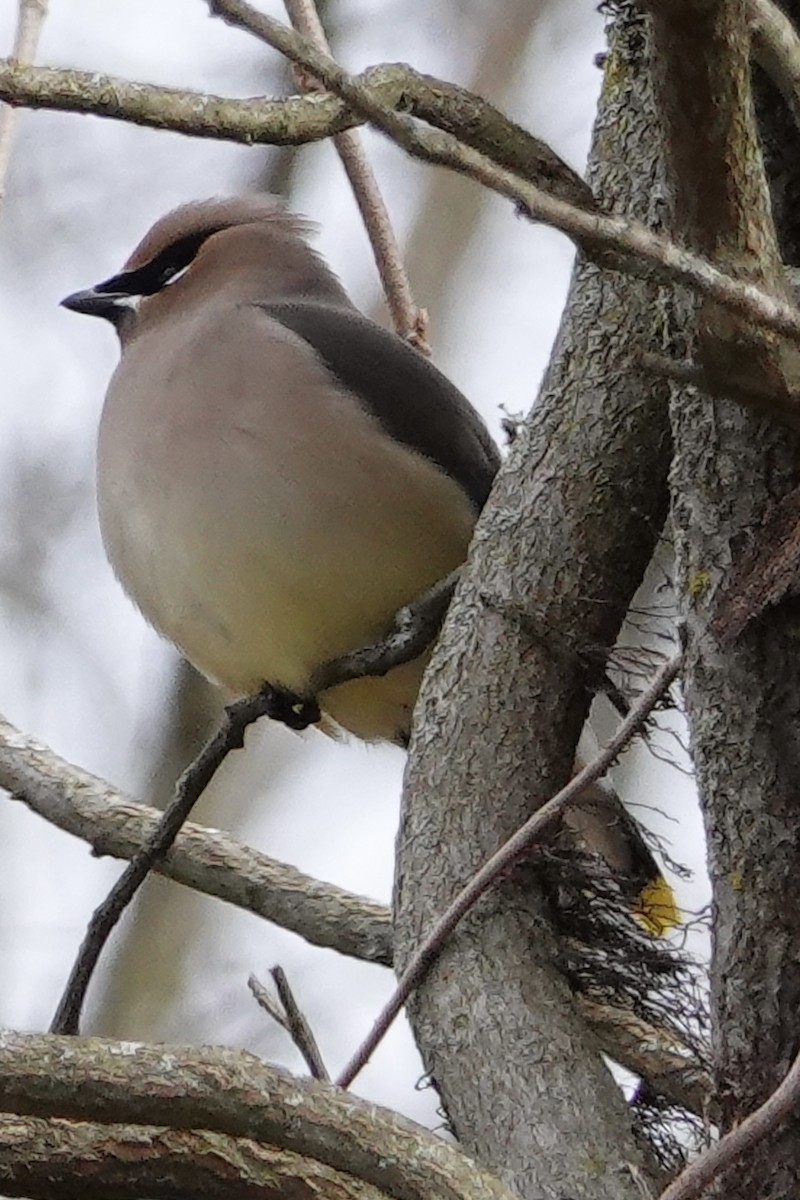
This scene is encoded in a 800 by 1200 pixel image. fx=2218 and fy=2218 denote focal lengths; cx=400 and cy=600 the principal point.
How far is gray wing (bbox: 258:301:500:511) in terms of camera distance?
3270 mm

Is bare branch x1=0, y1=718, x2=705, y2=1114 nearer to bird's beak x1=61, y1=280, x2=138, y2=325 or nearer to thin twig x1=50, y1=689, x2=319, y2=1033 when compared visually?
thin twig x1=50, y1=689, x2=319, y2=1033

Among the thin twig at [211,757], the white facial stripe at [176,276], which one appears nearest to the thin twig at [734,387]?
the thin twig at [211,757]

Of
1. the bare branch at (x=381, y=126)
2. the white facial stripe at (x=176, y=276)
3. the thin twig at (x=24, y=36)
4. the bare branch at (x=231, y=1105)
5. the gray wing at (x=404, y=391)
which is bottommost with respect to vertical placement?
the bare branch at (x=231, y=1105)

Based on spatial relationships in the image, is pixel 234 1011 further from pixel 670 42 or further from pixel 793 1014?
pixel 670 42

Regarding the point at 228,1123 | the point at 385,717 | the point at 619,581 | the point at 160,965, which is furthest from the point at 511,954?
the point at 160,965

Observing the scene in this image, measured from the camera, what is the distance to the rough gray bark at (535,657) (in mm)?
2311

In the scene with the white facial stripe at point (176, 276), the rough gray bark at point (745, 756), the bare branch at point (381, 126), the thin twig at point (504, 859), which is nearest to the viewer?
the bare branch at point (381, 126)

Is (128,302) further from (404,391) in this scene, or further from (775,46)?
(775,46)

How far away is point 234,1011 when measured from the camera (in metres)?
5.92

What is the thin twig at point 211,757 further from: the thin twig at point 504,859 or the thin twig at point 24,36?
the thin twig at point 24,36

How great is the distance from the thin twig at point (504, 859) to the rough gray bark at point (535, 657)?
36 millimetres

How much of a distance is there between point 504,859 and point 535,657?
0.75 ft

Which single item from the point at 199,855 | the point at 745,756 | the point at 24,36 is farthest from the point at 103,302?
the point at 745,756

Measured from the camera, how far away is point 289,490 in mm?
3088
